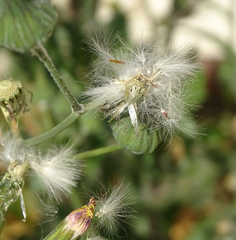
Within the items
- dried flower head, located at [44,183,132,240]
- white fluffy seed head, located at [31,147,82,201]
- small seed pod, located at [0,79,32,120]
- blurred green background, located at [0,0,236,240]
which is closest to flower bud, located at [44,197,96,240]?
dried flower head, located at [44,183,132,240]

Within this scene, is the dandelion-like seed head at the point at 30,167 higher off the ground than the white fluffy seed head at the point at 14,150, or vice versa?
the white fluffy seed head at the point at 14,150

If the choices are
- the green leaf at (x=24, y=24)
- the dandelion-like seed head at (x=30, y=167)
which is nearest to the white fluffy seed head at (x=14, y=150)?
the dandelion-like seed head at (x=30, y=167)

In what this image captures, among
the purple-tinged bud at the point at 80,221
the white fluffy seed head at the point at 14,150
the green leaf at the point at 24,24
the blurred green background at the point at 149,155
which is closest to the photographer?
the green leaf at the point at 24,24

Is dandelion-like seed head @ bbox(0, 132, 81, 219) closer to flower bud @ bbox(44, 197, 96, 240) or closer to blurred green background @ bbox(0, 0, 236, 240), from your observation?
flower bud @ bbox(44, 197, 96, 240)

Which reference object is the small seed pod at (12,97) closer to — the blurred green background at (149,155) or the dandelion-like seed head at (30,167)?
the dandelion-like seed head at (30,167)

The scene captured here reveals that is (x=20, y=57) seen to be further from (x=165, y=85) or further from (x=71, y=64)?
(x=165, y=85)

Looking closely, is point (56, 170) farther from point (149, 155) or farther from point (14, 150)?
point (149, 155)
